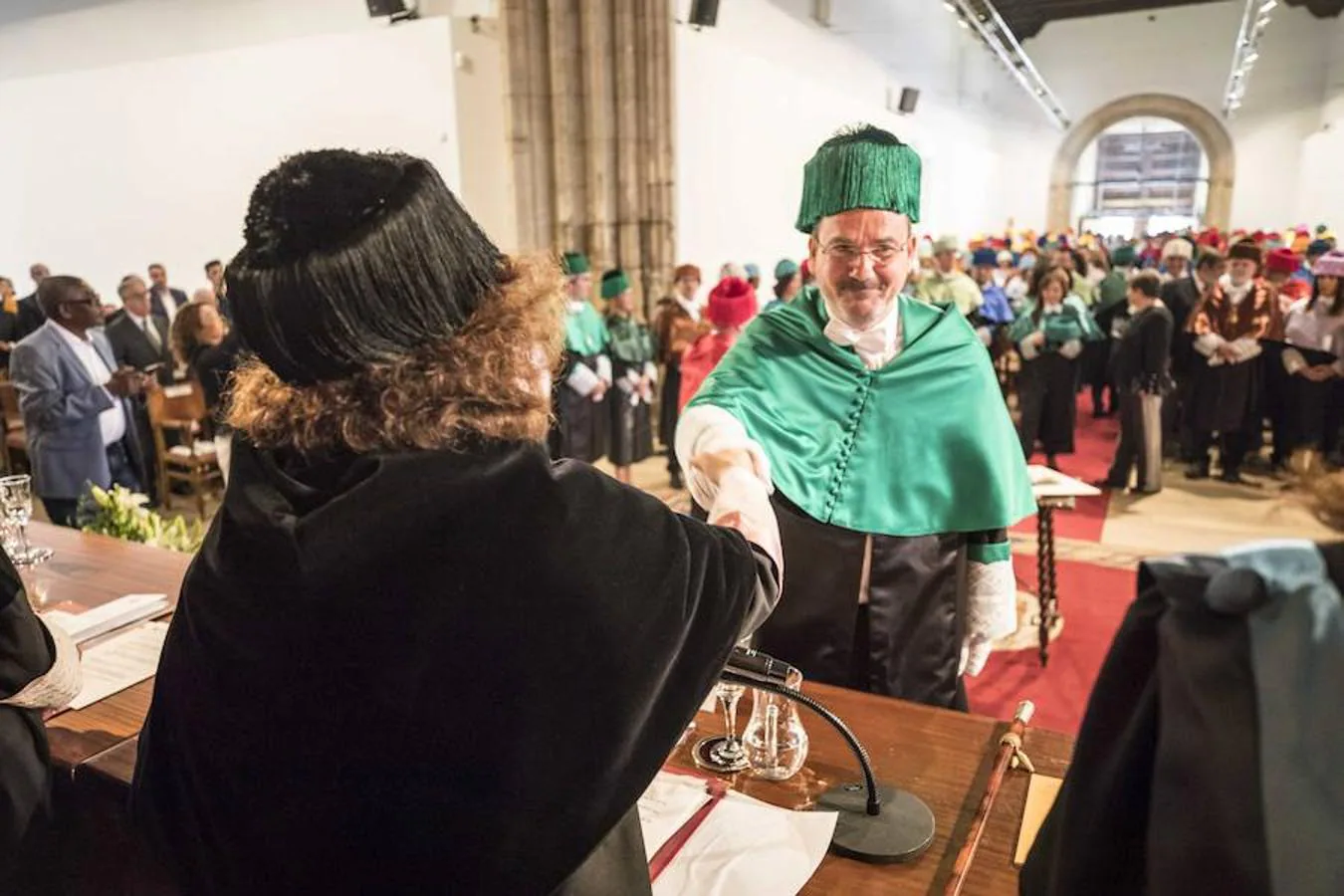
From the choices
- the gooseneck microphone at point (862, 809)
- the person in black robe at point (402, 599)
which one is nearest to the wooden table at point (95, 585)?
the person in black robe at point (402, 599)

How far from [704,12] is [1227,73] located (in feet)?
53.5

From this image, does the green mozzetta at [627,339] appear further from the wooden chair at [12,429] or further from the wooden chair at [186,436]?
the wooden chair at [12,429]

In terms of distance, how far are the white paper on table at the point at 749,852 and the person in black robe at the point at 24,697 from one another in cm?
97

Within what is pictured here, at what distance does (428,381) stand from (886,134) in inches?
57.1

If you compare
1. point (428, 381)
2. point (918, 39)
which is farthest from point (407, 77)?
point (918, 39)

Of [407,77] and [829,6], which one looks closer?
[407,77]

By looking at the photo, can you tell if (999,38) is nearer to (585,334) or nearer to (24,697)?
(585,334)

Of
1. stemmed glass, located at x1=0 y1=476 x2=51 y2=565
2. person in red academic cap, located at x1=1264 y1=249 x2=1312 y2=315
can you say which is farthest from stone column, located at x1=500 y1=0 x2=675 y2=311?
stemmed glass, located at x1=0 y1=476 x2=51 y2=565

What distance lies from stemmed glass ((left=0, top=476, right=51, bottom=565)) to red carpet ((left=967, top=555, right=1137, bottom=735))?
326 centimetres

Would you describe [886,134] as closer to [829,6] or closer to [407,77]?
[407,77]

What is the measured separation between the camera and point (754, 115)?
32.7 feet

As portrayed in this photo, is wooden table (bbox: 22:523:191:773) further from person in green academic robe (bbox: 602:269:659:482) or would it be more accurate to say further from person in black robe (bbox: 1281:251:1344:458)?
person in black robe (bbox: 1281:251:1344:458)

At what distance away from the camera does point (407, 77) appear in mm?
7316

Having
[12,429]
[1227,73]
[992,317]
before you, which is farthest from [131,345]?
[1227,73]
